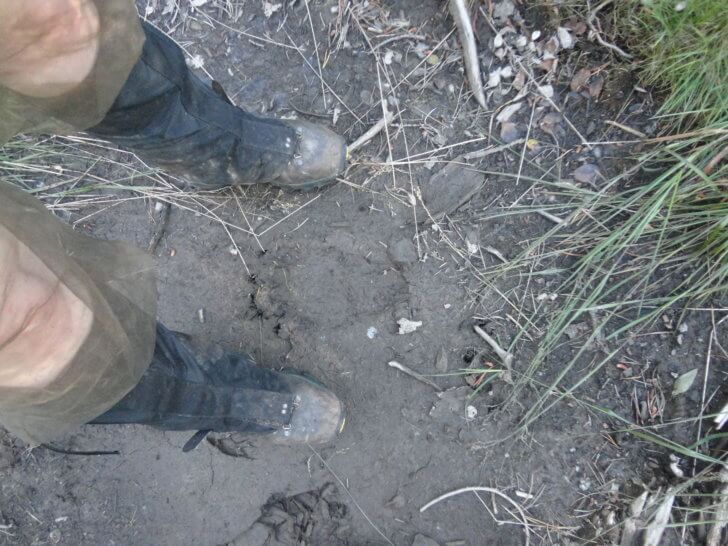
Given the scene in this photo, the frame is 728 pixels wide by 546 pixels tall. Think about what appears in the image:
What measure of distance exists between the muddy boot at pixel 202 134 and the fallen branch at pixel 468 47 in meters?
0.51

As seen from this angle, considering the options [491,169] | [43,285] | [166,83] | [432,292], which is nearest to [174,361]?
[43,285]

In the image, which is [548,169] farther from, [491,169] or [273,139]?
[273,139]

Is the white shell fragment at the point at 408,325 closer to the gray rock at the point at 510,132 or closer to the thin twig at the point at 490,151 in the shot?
the thin twig at the point at 490,151

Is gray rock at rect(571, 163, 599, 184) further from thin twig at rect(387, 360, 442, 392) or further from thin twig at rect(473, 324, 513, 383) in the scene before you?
thin twig at rect(387, 360, 442, 392)

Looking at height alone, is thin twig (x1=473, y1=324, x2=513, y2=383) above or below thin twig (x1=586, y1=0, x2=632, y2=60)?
below

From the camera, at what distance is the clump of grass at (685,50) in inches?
63.6

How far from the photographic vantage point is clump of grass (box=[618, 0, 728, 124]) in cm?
161

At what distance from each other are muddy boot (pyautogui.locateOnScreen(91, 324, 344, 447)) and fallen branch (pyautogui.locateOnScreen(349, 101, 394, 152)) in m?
0.87

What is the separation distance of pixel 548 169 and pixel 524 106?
0.24m

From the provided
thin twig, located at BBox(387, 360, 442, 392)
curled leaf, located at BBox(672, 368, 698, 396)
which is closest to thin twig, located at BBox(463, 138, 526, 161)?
thin twig, located at BBox(387, 360, 442, 392)

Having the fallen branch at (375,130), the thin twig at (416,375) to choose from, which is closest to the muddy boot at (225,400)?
the thin twig at (416,375)

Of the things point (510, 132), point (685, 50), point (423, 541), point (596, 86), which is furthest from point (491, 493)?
point (685, 50)

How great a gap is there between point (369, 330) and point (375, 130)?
737mm

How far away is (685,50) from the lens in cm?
167
